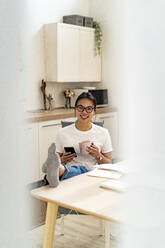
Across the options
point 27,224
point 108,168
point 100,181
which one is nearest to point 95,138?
point 108,168

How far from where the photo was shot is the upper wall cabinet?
317cm

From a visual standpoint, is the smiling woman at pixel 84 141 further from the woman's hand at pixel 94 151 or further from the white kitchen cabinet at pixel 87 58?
the white kitchen cabinet at pixel 87 58

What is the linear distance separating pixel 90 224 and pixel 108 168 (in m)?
0.56

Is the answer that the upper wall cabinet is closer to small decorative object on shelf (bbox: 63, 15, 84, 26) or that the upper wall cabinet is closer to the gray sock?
small decorative object on shelf (bbox: 63, 15, 84, 26)

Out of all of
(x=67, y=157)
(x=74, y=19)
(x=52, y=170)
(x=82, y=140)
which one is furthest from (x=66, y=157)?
(x=74, y=19)

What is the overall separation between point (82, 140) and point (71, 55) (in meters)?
1.68

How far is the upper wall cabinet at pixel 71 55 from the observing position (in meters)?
3.17

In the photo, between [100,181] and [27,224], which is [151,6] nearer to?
[27,224]

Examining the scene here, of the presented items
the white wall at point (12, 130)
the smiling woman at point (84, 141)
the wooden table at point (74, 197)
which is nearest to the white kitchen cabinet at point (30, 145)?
the white wall at point (12, 130)

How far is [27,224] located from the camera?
11.2 inches

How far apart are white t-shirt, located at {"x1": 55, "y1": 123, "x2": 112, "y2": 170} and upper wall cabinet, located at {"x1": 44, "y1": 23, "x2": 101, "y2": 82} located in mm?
1278

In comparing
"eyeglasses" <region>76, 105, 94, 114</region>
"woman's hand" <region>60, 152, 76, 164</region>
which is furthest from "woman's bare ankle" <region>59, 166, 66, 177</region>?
"eyeglasses" <region>76, 105, 94, 114</region>

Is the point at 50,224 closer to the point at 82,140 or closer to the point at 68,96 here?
the point at 82,140

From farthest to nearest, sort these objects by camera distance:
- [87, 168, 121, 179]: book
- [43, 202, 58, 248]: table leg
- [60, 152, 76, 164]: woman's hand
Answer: [60, 152, 76, 164]: woman's hand → [87, 168, 121, 179]: book → [43, 202, 58, 248]: table leg
